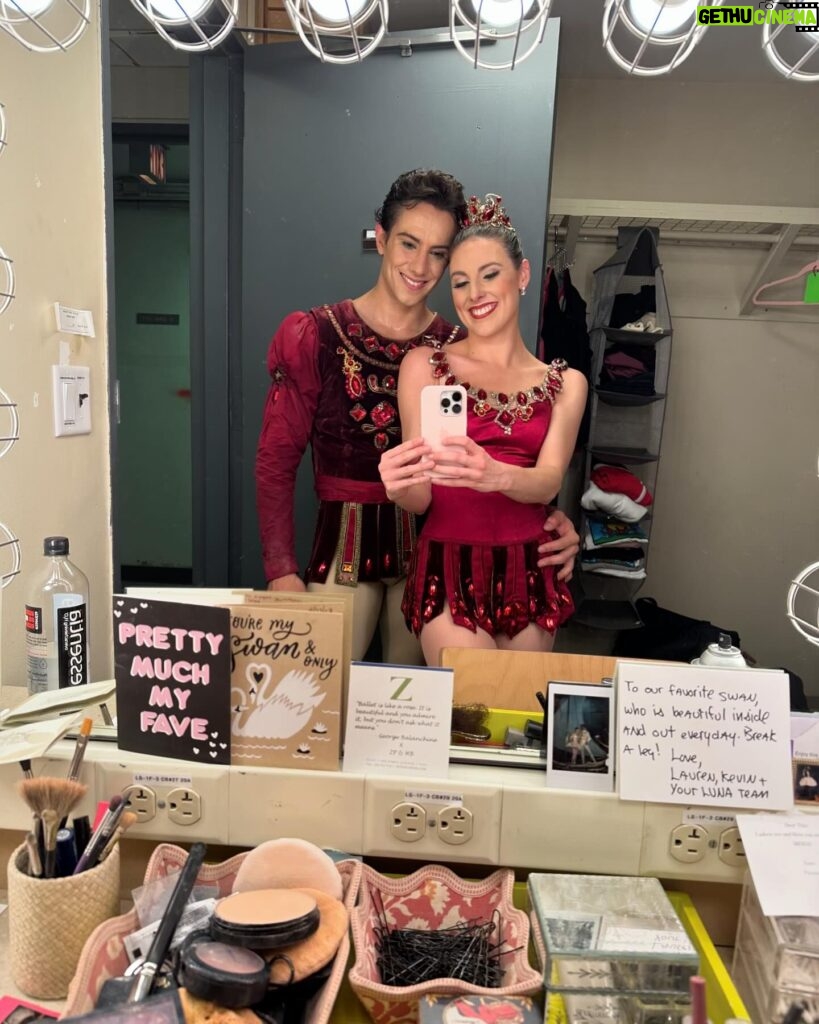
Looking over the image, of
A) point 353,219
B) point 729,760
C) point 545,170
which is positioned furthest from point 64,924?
point 545,170

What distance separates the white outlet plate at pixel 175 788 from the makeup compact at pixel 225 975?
20 cm

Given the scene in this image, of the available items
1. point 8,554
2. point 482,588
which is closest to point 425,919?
point 482,588

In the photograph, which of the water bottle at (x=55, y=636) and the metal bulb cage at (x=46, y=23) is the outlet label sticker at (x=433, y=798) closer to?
the water bottle at (x=55, y=636)

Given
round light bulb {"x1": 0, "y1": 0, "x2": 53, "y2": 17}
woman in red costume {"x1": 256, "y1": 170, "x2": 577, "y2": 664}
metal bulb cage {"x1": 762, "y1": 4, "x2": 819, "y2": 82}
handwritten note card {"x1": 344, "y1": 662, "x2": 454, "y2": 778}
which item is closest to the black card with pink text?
handwritten note card {"x1": 344, "y1": 662, "x2": 454, "y2": 778}

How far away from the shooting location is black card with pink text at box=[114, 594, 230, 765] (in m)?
0.75

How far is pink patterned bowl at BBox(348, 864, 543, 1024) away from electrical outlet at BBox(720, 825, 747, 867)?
0.22 m

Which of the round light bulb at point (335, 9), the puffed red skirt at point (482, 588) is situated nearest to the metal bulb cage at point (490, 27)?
the round light bulb at point (335, 9)

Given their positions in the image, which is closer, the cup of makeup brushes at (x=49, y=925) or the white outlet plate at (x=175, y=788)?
the cup of makeup brushes at (x=49, y=925)

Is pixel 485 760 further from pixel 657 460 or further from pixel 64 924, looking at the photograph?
pixel 657 460

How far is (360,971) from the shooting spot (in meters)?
0.61

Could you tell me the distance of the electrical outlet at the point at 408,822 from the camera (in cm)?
75

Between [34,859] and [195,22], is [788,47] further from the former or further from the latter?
[34,859]

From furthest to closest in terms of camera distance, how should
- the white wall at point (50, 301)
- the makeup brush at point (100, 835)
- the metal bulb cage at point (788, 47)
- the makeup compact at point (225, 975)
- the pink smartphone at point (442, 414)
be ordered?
the white wall at point (50, 301)
the pink smartphone at point (442, 414)
the metal bulb cage at point (788, 47)
the makeup brush at point (100, 835)
the makeup compact at point (225, 975)

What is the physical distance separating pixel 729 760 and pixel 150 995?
0.56 meters
